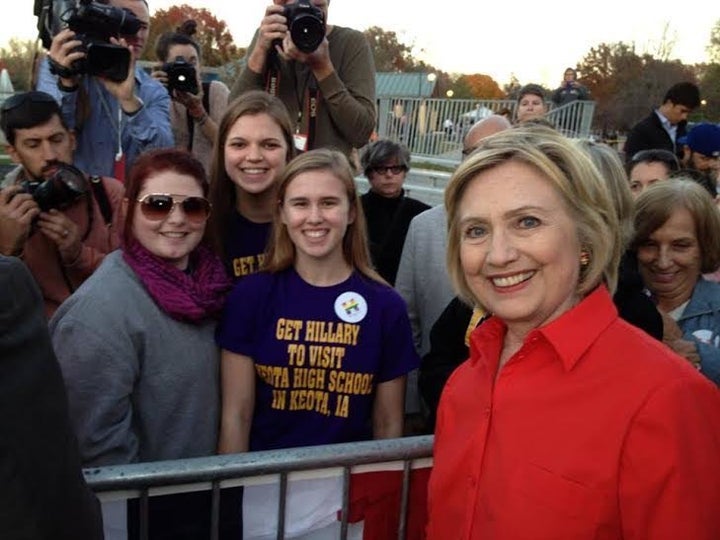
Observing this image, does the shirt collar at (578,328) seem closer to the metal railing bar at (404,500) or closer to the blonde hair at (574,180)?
the blonde hair at (574,180)

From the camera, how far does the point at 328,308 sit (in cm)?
241

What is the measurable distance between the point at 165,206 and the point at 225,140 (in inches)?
26.0

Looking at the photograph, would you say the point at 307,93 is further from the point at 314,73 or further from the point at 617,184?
the point at 617,184

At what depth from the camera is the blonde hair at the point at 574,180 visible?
A: 149cm

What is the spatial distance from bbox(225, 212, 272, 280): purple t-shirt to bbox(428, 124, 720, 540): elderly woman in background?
4.02 ft

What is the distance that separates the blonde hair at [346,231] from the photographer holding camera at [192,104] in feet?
4.83

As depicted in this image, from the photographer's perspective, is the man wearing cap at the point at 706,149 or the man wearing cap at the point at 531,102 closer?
the man wearing cap at the point at 706,149

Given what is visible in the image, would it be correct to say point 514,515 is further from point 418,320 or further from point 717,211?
point 418,320

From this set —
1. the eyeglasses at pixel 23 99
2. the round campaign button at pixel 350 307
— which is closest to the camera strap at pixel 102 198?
the eyeglasses at pixel 23 99

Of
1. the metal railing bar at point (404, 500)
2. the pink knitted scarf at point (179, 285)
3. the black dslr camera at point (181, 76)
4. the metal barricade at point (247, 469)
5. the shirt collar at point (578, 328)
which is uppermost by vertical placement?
the black dslr camera at point (181, 76)

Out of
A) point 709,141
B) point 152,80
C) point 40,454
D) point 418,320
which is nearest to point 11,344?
point 40,454

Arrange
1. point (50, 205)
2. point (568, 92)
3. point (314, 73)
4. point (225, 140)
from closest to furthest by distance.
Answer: point (50, 205)
point (225, 140)
point (314, 73)
point (568, 92)

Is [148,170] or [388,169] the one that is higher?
[148,170]

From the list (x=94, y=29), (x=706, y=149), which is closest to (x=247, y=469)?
(x=94, y=29)
